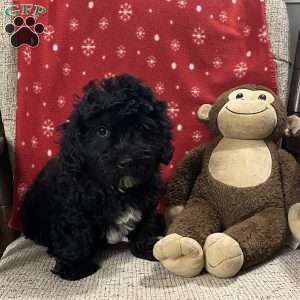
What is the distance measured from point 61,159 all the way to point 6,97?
1.57 ft

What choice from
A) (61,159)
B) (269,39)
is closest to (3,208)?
(61,159)

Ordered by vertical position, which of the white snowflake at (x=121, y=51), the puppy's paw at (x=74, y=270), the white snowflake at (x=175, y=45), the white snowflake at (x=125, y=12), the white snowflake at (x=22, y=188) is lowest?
the puppy's paw at (x=74, y=270)

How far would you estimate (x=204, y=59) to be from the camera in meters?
1.49

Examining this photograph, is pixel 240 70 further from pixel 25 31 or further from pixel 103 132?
pixel 25 31

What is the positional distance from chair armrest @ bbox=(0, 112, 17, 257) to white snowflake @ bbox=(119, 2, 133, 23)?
1.87ft

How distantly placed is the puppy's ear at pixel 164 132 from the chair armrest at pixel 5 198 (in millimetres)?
568

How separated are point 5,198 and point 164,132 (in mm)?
613

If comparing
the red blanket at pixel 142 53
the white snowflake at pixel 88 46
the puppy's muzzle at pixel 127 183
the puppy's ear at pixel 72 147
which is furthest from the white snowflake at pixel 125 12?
the puppy's muzzle at pixel 127 183

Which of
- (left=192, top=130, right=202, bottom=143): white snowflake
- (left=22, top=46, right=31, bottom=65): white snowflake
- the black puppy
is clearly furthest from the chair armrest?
(left=192, top=130, right=202, bottom=143): white snowflake

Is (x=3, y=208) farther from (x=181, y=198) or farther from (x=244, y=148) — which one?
(x=244, y=148)

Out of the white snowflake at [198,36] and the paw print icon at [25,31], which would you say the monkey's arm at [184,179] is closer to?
the white snowflake at [198,36]

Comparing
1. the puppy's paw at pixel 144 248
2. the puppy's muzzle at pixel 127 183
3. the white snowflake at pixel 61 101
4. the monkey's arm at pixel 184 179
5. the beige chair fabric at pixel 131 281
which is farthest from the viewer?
the white snowflake at pixel 61 101

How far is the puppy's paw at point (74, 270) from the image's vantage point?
117 centimetres

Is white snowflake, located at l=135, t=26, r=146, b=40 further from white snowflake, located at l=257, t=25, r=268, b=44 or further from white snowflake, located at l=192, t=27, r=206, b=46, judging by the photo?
white snowflake, located at l=257, t=25, r=268, b=44
